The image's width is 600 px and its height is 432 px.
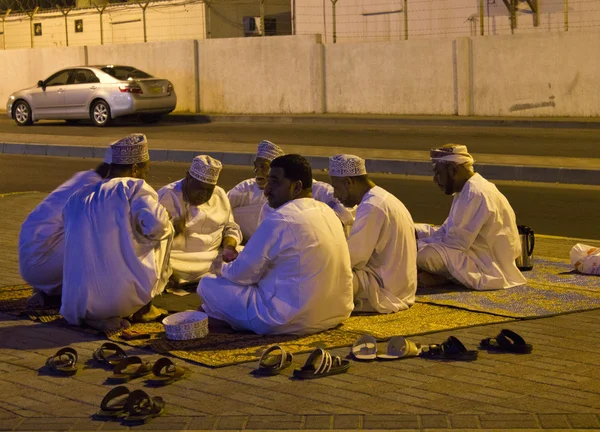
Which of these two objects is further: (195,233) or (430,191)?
(430,191)

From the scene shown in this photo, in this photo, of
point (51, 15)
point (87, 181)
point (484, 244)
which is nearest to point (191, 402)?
point (87, 181)

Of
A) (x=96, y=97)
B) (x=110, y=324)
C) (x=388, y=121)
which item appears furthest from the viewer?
(x=96, y=97)

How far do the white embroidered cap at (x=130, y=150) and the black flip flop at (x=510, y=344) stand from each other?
261 centimetres

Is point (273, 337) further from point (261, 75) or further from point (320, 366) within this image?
point (261, 75)

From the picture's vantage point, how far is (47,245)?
8.09 m

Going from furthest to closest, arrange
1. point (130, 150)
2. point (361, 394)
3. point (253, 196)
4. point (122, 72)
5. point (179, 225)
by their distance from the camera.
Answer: point (122, 72)
point (253, 196)
point (179, 225)
point (130, 150)
point (361, 394)

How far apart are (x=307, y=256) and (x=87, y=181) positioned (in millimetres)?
1940

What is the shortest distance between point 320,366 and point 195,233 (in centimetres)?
303

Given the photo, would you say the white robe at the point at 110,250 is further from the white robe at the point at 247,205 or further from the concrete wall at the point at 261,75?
the concrete wall at the point at 261,75

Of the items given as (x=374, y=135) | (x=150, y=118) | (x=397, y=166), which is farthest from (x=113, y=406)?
(x=150, y=118)

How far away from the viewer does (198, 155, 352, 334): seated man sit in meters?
6.83

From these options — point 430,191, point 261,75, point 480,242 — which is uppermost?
point 261,75

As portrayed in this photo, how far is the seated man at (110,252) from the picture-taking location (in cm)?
727

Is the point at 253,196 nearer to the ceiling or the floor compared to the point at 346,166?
nearer to the floor
